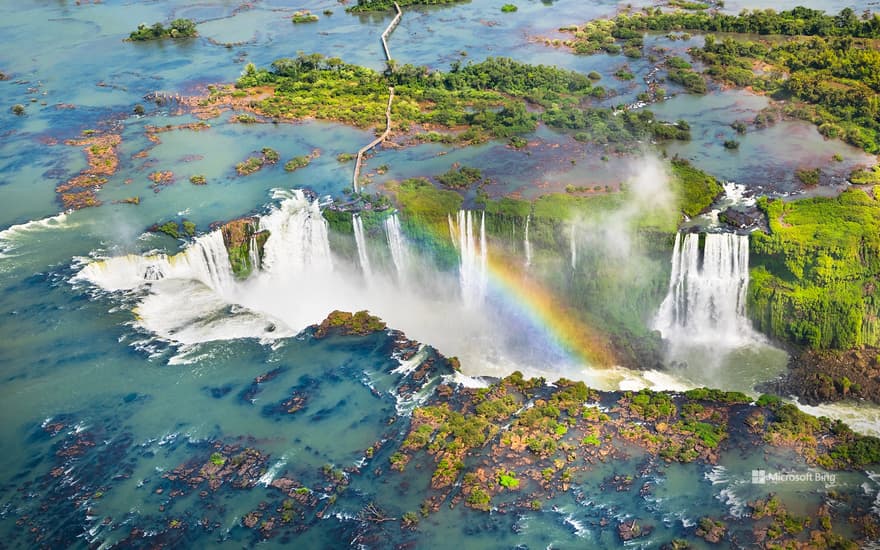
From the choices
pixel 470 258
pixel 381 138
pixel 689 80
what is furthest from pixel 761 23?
pixel 470 258

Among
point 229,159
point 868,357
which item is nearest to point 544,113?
point 229,159

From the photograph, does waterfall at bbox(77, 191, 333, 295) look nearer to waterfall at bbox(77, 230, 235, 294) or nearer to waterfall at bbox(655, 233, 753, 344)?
waterfall at bbox(77, 230, 235, 294)

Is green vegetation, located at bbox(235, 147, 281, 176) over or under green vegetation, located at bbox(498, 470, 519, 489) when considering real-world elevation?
over

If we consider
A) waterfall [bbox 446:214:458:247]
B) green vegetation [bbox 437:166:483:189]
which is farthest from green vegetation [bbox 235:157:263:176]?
waterfall [bbox 446:214:458:247]

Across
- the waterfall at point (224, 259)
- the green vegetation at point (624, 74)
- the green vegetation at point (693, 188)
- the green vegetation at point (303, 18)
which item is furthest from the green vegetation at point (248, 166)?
the green vegetation at point (303, 18)

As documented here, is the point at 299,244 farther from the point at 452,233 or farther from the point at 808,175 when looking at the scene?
the point at 808,175
